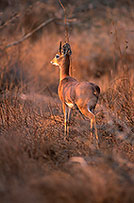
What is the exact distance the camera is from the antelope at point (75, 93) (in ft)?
11.3

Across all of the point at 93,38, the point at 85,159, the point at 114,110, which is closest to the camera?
the point at 85,159

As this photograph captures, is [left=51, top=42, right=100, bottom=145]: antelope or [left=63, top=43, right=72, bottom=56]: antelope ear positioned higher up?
[left=63, top=43, right=72, bottom=56]: antelope ear

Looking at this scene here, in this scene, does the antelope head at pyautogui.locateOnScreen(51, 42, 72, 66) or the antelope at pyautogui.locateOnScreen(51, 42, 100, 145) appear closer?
the antelope at pyautogui.locateOnScreen(51, 42, 100, 145)

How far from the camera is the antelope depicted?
3.44 meters

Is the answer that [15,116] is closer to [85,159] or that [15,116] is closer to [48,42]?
[85,159]

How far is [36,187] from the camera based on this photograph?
2.27 m

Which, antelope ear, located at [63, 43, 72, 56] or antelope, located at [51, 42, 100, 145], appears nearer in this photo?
antelope, located at [51, 42, 100, 145]

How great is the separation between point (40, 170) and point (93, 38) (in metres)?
10.6

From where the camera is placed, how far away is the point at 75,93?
3.60 meters

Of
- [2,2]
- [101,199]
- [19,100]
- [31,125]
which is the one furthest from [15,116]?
[2,2]

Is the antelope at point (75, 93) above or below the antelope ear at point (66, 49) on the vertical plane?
below

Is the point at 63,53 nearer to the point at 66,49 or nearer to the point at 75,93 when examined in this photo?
the point at 66,49

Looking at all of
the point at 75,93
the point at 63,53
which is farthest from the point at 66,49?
the point at 75,93

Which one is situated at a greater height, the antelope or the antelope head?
the antelope head
